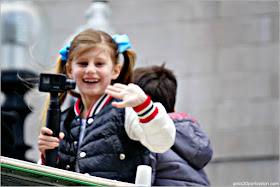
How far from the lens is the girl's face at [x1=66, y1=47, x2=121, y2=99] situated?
209 cm

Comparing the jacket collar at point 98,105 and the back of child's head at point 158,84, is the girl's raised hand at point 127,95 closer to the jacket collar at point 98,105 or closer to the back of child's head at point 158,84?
the jacket collar at point 98,105

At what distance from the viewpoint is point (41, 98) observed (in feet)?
7.53

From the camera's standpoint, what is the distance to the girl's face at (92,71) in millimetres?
2086

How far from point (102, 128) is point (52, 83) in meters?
0.28

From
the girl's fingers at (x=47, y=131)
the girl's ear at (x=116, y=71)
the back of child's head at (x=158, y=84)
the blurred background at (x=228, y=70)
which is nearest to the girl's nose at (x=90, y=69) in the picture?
the girl's ear at (x=116, y=71)

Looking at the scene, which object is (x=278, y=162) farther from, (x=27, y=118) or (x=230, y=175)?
(x=27, y=118)

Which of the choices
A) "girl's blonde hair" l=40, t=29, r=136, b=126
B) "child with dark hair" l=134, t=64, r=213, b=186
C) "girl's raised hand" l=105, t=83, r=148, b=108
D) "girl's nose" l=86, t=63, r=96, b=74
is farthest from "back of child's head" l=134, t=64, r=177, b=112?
"girl's raised hand" l=105, t=83, r=148, b=108

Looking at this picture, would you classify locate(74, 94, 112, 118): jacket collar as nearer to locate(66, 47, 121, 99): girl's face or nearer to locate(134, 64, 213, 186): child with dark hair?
locate(66, 47, 121, 99): girl's face

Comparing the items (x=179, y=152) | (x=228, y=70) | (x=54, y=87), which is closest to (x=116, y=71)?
(x=54, y=87)

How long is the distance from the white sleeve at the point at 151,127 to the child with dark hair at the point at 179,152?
33 cm

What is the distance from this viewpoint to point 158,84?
2584mm

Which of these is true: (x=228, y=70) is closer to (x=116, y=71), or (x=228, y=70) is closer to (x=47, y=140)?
(x=116, y=71)

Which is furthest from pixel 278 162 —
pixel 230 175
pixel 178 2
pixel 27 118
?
pixel 27 118

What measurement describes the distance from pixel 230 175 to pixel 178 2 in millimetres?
1641
